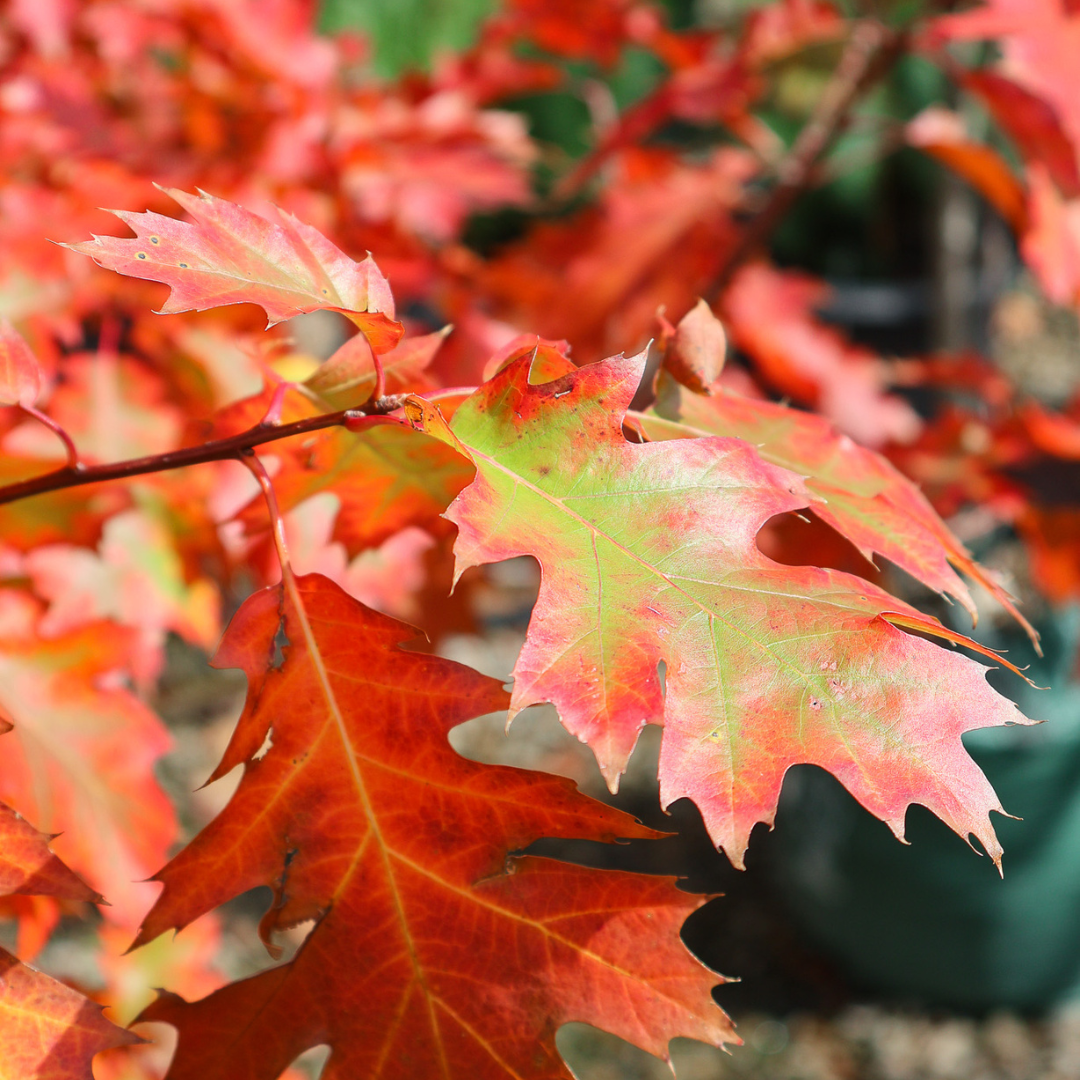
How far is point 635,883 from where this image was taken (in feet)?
1.54

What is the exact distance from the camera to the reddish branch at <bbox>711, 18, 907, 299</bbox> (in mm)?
1210

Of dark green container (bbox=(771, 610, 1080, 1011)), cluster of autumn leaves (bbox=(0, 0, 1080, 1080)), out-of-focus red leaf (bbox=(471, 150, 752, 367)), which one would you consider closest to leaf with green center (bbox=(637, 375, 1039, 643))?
cluster of autumn leaves (bbox=(0, 0, 1080, 1080))

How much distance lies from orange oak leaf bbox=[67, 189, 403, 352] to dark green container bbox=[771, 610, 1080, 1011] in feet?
5.69

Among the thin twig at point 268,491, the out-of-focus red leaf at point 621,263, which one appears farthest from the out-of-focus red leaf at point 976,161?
the thin twig at point 268,491

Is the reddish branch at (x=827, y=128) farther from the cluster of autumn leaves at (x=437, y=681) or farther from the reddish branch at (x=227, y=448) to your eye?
the reddish branch at (x=227, y=448)

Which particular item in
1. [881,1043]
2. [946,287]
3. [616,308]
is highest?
[616,308]

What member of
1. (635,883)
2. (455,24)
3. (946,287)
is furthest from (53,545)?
(455,24)

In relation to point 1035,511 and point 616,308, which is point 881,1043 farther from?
point 616,308

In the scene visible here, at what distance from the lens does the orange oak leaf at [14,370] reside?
0.53 metres

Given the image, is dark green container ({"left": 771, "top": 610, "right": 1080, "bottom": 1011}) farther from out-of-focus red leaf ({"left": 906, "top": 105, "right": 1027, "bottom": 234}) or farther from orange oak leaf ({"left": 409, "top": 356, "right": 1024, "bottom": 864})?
orange oak leaf ({"left": 409, "top": 356, "right": 1024, "bottom": 864})

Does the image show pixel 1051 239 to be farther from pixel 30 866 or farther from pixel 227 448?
pixel 30 866

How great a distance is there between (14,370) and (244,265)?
0.53 feet

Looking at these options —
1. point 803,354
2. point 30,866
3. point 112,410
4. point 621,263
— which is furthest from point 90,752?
point 803,354

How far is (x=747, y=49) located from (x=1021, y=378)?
11.3 feet
